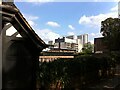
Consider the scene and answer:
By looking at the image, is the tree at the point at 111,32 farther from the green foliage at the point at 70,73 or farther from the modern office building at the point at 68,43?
the green foliage at the point at 70,73

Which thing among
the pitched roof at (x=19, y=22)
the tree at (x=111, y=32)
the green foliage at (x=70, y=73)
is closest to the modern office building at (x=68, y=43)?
the tree at (x=111, y=32)

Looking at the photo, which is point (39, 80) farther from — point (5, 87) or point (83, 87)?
point (83, 87)

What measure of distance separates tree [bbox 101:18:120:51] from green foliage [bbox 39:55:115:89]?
22.0 meters

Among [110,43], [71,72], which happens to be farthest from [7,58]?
[110,43]

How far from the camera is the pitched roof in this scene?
8.04 m

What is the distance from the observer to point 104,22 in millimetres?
50250

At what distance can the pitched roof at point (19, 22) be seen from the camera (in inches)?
316

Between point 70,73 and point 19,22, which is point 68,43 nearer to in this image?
point 70,73

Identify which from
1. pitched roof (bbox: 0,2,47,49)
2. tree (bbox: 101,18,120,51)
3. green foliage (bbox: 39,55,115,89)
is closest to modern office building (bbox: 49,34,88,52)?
tree (bbox: 101,18,120,51)

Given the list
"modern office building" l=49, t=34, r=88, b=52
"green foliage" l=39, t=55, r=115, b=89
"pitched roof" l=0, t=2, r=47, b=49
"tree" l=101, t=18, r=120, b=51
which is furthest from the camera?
"modern office building" l=49, t=34, r=88, b=52

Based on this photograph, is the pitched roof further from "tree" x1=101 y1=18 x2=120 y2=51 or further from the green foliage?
"tree" x1=101 y1=18 x2=120 y2=51

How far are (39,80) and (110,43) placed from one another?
1383 inches

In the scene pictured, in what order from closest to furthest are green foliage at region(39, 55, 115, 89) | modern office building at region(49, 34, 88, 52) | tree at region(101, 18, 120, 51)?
green foliage at region(39, 55, 115, 89)
tree at region(101, 18, 120, 51)
modern office building at region(49, 34, 88, 52)

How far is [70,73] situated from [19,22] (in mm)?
5483
